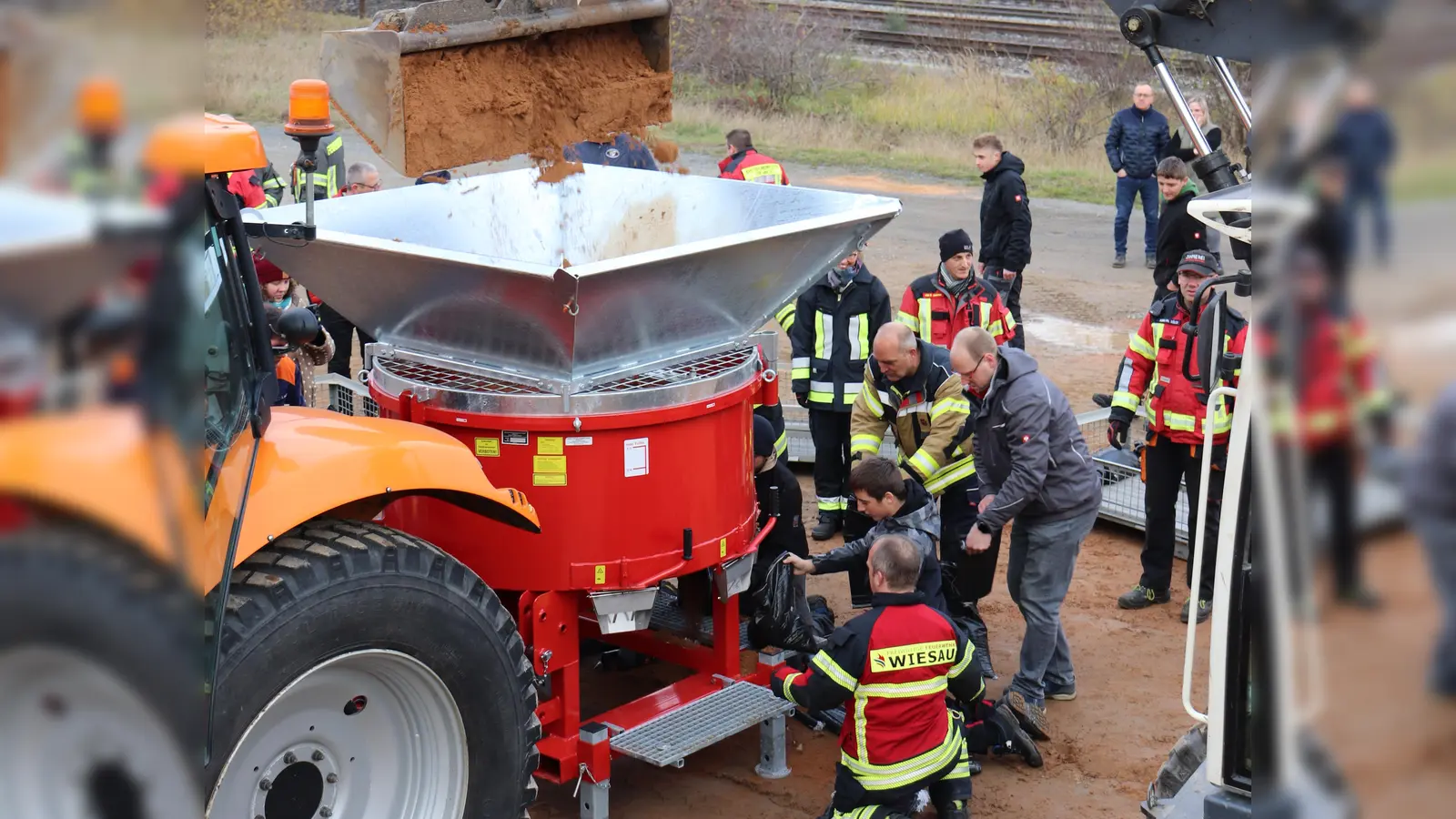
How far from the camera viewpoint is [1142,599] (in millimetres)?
6852

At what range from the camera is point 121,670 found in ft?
2.74

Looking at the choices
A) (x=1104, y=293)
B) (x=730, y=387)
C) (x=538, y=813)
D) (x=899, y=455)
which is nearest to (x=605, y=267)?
(x=730, y=387)

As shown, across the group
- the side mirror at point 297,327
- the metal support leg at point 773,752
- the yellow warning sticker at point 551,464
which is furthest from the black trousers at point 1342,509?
the metal support leg at point 773,752

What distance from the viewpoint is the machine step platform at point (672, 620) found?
5875 millimetres

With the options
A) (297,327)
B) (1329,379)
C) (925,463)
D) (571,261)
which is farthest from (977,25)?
(1329,379)

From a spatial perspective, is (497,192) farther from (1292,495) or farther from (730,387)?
(1292,495)

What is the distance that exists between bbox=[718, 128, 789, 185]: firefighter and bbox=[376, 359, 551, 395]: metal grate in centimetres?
479

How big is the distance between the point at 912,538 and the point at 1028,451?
22.8 inches

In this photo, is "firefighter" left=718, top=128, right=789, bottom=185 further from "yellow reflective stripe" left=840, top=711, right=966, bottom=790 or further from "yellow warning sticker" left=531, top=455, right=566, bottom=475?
"yellow reflective stripe" left=840, top=711, right=966, bottom=790

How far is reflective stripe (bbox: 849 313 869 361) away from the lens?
754cm

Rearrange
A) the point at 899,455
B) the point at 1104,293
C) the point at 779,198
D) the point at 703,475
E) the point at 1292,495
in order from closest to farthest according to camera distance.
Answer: the point at 1292,495
the point at 703,475
the point at 779,198
the point at 899,455
the point at 1104,293

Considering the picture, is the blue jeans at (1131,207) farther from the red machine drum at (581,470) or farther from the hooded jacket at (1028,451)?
the red machine drum at (581,470)

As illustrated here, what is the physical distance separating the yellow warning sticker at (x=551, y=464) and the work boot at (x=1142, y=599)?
3328 millimetres

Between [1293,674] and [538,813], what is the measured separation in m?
4.56
